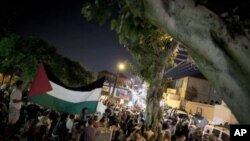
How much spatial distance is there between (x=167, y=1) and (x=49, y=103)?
6606mm

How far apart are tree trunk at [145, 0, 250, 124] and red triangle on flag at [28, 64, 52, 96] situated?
611 centimetres

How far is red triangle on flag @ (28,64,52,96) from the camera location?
9703 mm

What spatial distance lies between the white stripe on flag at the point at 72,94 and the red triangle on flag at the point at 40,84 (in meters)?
0.20

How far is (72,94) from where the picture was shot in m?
10.6

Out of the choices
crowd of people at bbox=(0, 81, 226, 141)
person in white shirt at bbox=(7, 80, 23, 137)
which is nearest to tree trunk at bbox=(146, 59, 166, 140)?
crowd of people at bbox=(0, 81, 226, 141)

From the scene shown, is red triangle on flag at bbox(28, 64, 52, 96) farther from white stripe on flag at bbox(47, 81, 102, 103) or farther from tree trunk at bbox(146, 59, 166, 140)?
tree trunk at bbox(146, 59, 166, 140)

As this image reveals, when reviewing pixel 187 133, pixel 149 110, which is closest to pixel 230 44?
pixel 149 110

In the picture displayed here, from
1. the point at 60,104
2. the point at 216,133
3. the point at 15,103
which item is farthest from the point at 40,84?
the point at 216,133

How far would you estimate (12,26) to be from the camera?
112ft

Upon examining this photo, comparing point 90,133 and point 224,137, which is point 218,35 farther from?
point 224,137

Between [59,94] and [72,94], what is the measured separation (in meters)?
0.47

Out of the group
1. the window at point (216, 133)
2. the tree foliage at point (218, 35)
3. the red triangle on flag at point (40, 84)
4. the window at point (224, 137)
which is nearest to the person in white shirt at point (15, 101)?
the red triangle on flag at point (40, 84)

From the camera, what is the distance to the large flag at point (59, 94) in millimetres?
9781

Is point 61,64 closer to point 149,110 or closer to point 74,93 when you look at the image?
point 149,110
